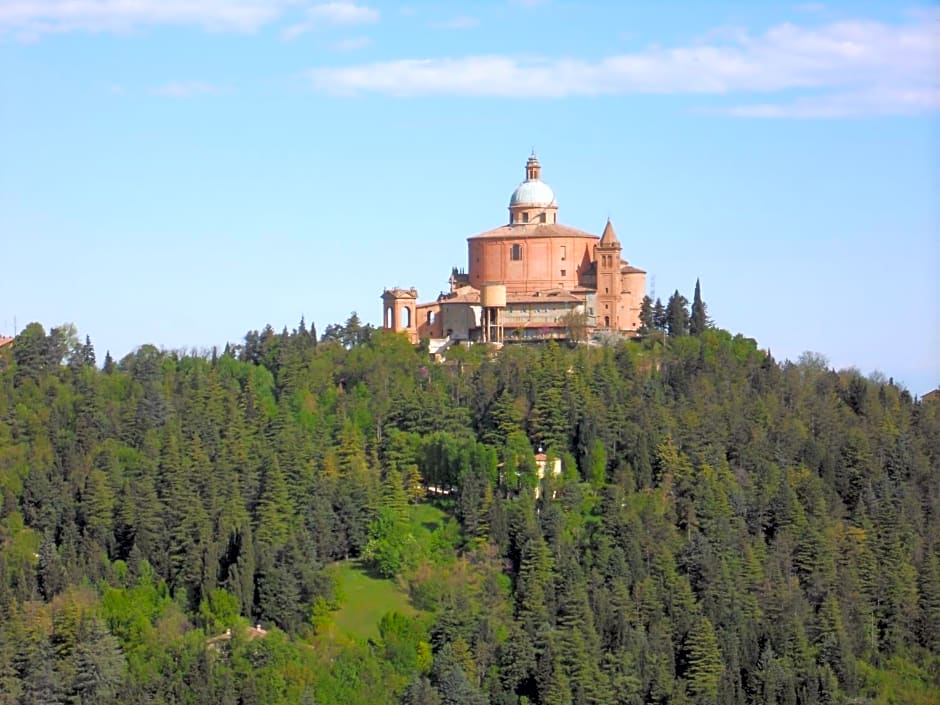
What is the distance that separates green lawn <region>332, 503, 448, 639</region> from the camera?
78.1 m

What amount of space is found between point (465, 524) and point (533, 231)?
18.8 metres

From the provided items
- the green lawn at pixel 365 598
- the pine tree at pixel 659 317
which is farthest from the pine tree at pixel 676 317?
the green lawn at pixel 365 598

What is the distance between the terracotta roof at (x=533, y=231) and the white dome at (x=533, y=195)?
97cm

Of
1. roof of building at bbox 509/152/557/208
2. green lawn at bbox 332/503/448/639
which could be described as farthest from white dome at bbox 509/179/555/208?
green lawn at bbox 332/503/448/639

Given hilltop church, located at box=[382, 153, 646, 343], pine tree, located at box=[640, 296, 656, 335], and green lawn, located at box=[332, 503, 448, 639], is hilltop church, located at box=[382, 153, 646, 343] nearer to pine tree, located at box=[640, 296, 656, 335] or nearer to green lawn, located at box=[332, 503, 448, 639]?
pine tree, located at box=[640, 296, 656, 335]

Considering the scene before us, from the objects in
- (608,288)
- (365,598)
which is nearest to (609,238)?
(608,288)

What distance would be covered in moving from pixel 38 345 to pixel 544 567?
28327mm

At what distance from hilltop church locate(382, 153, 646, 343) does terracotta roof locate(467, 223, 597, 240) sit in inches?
1.7

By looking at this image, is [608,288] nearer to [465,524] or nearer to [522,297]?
[522,297]

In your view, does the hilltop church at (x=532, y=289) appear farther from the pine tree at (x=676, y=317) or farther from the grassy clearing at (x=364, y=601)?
the grassy clearing at (x=364, y=601)

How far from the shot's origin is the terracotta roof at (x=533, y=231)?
97875 millimetres

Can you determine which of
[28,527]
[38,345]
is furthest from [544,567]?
[38,345]

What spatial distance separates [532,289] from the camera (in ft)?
321

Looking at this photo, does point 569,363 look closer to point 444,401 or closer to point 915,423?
point 444,401
